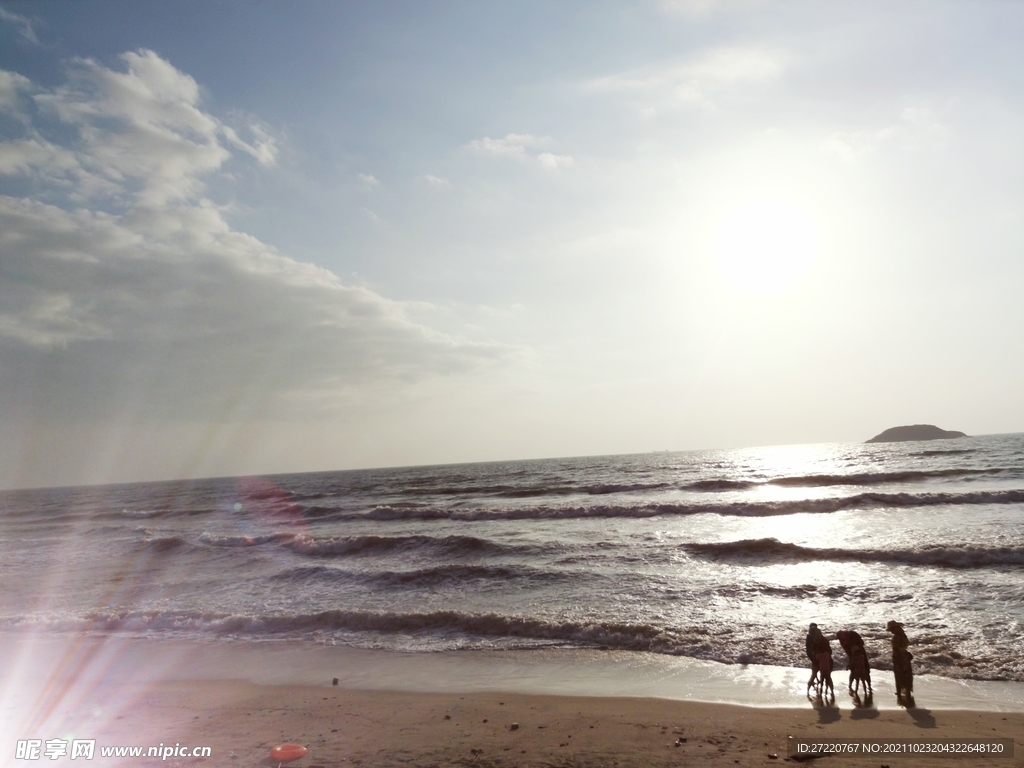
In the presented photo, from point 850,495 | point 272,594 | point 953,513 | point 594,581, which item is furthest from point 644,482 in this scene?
point 272,594

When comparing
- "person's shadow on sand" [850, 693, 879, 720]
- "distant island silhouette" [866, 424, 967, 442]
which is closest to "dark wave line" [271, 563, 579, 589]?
"person's shadow on sand" [850, 693, 879, 720]

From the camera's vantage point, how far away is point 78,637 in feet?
50.6

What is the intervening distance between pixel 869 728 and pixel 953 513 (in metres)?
25.8

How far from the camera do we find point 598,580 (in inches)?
717

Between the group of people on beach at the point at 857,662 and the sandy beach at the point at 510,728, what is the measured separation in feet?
1.34

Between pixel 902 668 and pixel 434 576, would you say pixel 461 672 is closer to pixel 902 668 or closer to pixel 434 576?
pixel 902 668

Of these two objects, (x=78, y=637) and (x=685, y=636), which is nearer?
(x=685, y=636)

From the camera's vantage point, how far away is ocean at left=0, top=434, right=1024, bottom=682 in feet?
42.5

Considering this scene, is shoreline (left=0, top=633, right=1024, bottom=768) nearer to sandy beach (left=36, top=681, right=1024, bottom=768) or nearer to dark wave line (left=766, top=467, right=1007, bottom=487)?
sandy beach (left=36, top=681, right=1024, bottom=768)

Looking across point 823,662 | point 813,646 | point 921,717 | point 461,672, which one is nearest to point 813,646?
A: point 813,646

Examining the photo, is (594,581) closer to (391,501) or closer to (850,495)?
(850,495)

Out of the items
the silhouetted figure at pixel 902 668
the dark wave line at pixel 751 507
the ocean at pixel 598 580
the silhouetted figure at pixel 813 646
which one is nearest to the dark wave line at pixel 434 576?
the ocean at pixel 598 580

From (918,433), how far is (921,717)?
524ft

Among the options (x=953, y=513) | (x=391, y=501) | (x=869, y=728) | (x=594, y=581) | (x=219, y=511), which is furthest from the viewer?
(x=219, y=511)
